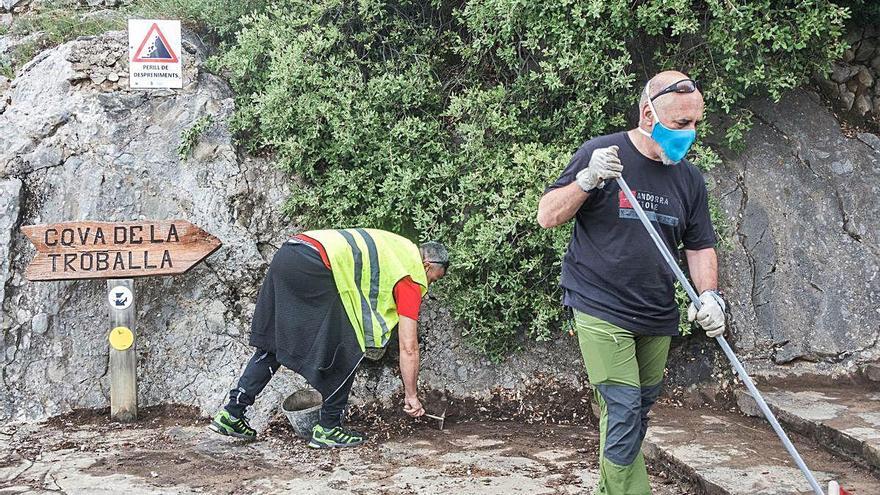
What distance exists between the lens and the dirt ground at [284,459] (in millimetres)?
3992

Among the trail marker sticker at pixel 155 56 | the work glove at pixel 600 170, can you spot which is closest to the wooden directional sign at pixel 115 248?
the trail marker sticker at pixel 155 56

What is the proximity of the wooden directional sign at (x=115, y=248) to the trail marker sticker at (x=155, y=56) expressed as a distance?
130 cm

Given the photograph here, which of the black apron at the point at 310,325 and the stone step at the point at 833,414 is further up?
the black apron at the point at 310,325

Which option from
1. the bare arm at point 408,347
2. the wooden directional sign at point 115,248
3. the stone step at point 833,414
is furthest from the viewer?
the wooden directional sign at point 115,248

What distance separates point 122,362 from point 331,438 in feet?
4.87

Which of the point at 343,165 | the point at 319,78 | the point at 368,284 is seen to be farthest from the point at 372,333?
the point at 319,78

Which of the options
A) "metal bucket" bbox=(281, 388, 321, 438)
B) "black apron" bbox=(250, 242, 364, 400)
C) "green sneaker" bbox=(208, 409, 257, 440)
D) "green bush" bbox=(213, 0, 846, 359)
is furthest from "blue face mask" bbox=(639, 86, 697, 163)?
"green sneaker" bbox=(208, 409, 257, 440)

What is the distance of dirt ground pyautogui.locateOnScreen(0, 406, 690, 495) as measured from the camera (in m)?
3.99

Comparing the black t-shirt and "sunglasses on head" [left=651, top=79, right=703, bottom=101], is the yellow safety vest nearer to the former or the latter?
the black t-shirt

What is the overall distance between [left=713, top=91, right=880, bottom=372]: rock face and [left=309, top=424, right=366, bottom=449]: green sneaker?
2583mm

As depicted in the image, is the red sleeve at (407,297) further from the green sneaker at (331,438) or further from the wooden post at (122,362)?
the wooden post at (122,362)

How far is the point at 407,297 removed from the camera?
4.50 metres

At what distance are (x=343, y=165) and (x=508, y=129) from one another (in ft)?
3.94

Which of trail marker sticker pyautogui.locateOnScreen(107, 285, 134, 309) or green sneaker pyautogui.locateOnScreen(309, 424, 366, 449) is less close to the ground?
trail marker sticker pyautogui.locateOnScreen(107, 285, 134, 309)
